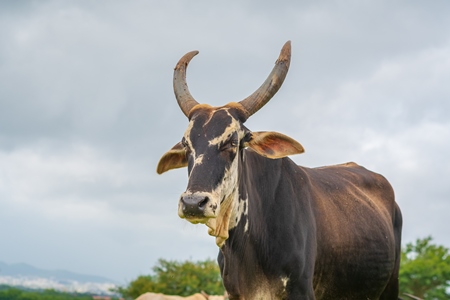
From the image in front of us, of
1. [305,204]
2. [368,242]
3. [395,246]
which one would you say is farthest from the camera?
[395,246]

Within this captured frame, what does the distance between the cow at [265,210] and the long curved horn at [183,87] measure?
14mm

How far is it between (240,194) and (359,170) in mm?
4201

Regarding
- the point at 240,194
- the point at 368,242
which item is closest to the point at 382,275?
the point at 368,242

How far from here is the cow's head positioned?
6.95 metres

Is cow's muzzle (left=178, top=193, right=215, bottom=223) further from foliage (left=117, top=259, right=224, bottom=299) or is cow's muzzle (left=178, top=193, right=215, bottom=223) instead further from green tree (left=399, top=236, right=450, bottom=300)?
foliage (left=117, top=259, right=224, bottom=299)

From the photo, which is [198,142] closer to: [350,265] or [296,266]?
[296,266]

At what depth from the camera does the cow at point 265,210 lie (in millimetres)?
7410

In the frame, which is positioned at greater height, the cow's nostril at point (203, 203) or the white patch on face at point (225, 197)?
the white patch on face at point (225, 197)

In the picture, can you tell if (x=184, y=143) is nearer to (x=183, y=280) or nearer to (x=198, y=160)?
(x=198, y=160)

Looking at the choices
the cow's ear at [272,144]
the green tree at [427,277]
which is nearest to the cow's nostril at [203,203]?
the cow's ear at [272,144]

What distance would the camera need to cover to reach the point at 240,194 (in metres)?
7.87

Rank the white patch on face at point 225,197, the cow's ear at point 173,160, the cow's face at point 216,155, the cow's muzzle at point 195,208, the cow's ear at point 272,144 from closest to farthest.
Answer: the cow's muzzle at point 195,208 < the cow's face at point 216,155 < the white patch on face at point 225,197 < the cow's ear at point 272,144 < the cow's ear at point 173,160

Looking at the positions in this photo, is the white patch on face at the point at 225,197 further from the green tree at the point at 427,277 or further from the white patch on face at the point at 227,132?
the green tree at the point at 427,277

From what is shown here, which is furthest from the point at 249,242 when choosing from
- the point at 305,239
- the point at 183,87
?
the point at 183,87
